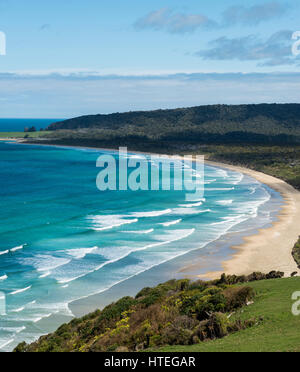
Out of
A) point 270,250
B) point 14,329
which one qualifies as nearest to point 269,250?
point 270,250

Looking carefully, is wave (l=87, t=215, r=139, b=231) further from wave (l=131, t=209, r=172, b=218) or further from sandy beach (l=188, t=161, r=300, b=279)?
sandy beach (l=188, t=161, r=300, b=279)

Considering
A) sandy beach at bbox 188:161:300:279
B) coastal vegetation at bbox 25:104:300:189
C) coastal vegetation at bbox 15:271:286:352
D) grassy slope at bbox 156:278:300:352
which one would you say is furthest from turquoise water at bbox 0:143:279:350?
coastal vegetation at bbox 25:104:300:189

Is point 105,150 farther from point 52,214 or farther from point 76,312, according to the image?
point 76,312

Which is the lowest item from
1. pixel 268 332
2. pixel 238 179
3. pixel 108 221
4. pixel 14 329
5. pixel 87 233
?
pixel 14 329

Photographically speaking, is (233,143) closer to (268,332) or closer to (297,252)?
(297,252)

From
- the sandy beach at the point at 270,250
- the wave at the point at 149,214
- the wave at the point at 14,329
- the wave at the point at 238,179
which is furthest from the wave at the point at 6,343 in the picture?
the wave at the point at 238,179
